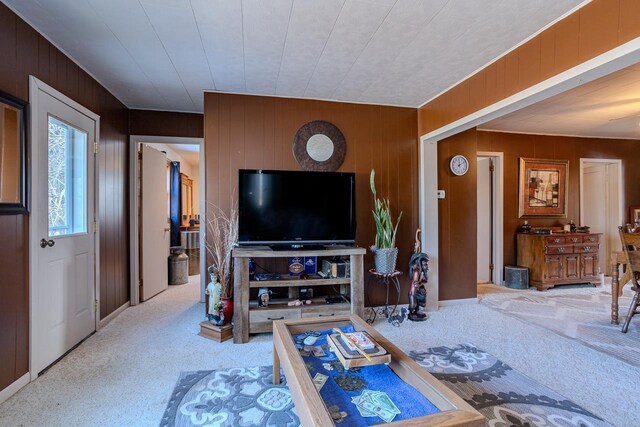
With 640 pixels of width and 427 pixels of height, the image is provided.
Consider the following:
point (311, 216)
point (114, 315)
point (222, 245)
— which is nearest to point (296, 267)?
point (311, 216)

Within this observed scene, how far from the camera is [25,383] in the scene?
2.07 m

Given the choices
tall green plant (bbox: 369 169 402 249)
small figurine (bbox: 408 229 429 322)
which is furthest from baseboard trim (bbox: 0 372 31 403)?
small figurine (bbox: 408 229 429 322)

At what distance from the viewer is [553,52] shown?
6.82 ft

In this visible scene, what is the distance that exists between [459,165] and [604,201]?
152 inches

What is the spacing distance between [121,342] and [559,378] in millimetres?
3479

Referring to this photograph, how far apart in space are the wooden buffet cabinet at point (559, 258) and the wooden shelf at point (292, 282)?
3411mm

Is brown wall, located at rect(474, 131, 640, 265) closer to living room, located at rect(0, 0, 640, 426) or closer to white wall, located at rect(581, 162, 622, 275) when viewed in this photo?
white wall, located at rect(581, 162, 622, 275)

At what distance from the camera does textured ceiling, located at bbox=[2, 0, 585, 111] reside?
76.7 inches

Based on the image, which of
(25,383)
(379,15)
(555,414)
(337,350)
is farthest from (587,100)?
(25,383)

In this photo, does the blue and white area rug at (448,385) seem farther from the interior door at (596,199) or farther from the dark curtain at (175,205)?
the interior door at (596,199)

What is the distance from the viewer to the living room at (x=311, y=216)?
1.82 meters

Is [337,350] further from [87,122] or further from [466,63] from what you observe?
[87,122]

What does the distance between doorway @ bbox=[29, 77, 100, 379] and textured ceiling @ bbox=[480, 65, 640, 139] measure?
472 cm

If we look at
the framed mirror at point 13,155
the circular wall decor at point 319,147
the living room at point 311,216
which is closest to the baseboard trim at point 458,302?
the living room at point 311,216
